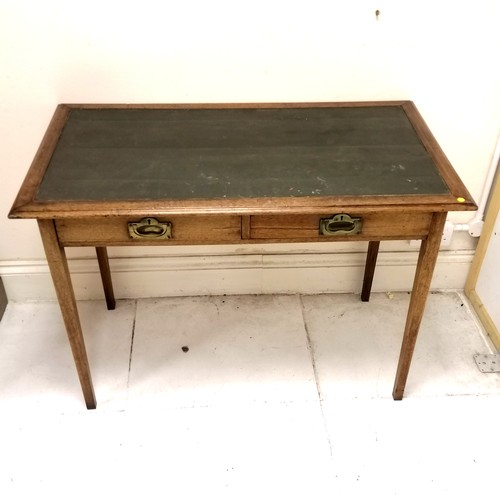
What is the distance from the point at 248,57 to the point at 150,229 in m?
0.69

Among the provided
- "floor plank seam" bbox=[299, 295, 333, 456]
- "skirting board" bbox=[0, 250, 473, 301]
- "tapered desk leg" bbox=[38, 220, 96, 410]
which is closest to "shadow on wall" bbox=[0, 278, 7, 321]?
"skirting board" bbox=[0, 250, 473, 301]

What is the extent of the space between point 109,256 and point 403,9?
1.30 metres

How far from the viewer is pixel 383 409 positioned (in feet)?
Result: 6.11

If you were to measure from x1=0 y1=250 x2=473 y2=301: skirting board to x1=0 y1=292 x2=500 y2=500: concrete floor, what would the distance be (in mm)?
49

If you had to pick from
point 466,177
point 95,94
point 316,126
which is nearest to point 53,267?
point 95,94

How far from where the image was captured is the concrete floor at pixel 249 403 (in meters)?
1.67

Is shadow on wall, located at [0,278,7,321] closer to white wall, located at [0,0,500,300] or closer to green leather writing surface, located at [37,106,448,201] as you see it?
white wall, located at [0,0,500,300]

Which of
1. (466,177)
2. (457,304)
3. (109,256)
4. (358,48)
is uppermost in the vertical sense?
(358,48)

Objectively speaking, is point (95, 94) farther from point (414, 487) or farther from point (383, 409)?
point (414, 487)

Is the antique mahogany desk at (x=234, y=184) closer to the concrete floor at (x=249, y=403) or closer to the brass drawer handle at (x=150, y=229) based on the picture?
the brass drawer handle at (x=150, y=229)

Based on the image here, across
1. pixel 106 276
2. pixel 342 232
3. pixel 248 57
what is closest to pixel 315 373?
pixel 342 232

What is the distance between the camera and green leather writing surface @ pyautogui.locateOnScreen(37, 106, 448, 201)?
1.42 m

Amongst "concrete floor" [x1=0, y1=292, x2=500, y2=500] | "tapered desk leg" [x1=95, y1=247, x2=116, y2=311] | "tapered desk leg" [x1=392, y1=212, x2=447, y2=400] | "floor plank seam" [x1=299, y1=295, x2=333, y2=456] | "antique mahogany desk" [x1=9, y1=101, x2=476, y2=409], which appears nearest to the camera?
"antique mahogany desk" [x1=9, y1=101, x2=476, y2=409]

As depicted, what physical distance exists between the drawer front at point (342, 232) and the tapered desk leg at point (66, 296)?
0.50 metres
